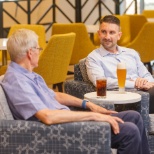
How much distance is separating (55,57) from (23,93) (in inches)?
102

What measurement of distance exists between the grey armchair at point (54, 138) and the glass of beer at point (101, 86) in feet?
2.62

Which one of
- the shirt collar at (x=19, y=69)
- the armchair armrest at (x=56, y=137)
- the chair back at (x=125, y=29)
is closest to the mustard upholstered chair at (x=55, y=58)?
the shirt collar at (x=19, y=69)

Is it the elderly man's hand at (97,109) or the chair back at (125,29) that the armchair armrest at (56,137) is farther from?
the chair back at (125,29)

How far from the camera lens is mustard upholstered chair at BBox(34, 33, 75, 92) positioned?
16.6ft

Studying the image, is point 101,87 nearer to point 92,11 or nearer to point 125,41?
point 125,41

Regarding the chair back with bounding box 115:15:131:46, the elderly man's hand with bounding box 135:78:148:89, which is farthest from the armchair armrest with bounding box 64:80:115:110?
the chair back with bounding box 115:15:131:46

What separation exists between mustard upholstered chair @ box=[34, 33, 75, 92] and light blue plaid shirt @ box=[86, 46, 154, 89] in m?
1.17

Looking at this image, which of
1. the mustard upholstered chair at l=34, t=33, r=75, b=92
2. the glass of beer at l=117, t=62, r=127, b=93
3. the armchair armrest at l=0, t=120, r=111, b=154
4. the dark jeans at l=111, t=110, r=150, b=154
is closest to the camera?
the armchair armrest at l=0, t=120, r=111, b=154

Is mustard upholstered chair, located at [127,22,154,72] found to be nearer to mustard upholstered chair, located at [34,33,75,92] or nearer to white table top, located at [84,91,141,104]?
Answer: mustard upholstered chair, located at [34,33,75,92]

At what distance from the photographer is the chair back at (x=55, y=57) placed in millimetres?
5066

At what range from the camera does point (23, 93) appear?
8.51 feet

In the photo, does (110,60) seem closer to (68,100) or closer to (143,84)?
(143,84)

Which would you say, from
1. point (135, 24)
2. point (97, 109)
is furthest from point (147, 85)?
point (135, 24)

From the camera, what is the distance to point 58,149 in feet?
8.26
